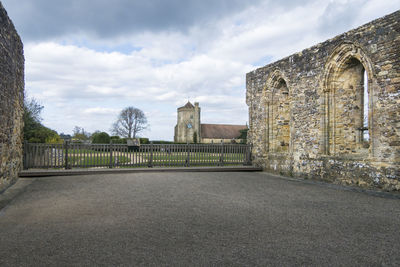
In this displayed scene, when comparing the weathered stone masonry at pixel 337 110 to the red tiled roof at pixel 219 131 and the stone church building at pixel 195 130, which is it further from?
the red tiled roof at pixel 219 131

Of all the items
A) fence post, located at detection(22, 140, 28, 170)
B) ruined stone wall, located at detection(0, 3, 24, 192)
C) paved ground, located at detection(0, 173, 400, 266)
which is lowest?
paved ground, located at detection(0, 173, 400, 266)

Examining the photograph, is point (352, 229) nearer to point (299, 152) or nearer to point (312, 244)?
point (312, 244)

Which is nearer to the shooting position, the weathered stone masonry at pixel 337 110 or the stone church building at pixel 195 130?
the weathered stone masonry at pixel 337 110

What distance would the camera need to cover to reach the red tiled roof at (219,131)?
57125 mm

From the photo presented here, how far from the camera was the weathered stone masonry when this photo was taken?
6.81 meters

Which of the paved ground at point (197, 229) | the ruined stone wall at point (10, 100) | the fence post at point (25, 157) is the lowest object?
the paved ground at point (197, 229)

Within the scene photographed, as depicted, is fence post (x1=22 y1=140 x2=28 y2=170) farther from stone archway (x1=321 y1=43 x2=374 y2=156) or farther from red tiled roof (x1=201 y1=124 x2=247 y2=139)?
red tiled roof (x1=201 y1=124 x2=247 y2=139)

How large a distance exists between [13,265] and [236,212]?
327 cm

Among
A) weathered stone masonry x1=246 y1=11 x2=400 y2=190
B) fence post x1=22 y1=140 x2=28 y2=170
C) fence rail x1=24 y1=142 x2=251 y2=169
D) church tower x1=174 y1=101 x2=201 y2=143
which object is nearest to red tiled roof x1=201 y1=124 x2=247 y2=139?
church tower x1=174 y1=101 x2=201 y2=143

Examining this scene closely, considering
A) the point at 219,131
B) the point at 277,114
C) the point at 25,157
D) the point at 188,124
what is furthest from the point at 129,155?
the point at 219,131

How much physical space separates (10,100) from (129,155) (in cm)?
519

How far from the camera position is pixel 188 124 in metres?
56.5

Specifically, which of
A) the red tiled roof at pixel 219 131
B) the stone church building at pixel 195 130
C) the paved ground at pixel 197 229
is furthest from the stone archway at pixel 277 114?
the red tiled roof at pixel 219 131

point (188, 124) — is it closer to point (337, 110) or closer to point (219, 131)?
point (219, 131)
